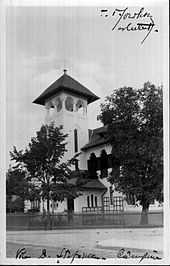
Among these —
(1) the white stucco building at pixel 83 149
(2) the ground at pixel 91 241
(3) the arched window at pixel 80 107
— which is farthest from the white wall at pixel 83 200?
(3) the arched window at pixel 80 107

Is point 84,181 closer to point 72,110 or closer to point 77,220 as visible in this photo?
point 77,220

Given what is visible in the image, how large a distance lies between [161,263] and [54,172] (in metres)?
0.58

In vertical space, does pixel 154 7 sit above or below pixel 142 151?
above

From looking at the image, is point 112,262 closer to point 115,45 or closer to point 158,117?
point 158,117

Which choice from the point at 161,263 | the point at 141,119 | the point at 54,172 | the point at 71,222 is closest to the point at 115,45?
the point at 141,119

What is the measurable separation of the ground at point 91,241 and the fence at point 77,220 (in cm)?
2

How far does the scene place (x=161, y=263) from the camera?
2338 mm

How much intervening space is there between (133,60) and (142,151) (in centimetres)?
38

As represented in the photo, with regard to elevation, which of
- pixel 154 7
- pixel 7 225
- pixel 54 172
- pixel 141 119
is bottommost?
pixel 7 225

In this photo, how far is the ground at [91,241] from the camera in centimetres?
236

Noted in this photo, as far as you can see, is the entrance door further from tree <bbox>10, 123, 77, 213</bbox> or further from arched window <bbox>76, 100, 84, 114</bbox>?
arched window <bbox>76, 100, 84, 114</bbox>
